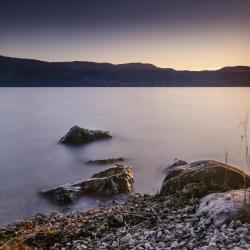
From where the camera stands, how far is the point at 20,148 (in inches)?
1191

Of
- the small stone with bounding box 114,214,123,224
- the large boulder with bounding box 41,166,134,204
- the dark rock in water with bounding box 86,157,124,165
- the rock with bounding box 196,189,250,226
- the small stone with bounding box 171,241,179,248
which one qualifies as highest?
the rock with bounding box 196,189,250,226

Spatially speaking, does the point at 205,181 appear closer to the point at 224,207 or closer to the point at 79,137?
the point at 224,207

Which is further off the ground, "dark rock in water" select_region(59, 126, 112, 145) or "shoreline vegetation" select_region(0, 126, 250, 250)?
"shoreline vegetation" select_region(0, 126, 250, 250)

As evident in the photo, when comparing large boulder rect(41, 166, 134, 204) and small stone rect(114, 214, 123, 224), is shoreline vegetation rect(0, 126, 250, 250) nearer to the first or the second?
small stone rect(114, 214, 123, 224)

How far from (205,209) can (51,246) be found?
343 cm

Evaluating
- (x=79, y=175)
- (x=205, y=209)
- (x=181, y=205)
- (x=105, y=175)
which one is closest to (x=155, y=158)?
(x=79, y=175)

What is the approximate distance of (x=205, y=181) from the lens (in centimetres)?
1180

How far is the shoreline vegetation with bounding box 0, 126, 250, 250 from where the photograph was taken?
295 inches

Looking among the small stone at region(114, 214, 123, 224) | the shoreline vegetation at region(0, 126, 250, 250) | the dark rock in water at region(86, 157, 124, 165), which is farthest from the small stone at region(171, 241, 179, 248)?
the dark rock in water at region(86, 157, 124, 165)

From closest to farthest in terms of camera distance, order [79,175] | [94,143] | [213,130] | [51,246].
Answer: [51,246], [79,175], [94,143], [213,130]

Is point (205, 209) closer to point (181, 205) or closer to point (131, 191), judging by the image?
point (181, 205)

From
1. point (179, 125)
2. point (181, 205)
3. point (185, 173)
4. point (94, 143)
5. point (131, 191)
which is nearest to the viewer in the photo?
point (181, 205)

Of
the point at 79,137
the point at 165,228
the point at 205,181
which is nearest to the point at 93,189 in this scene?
the point at 205,181

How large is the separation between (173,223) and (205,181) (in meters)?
3.42
